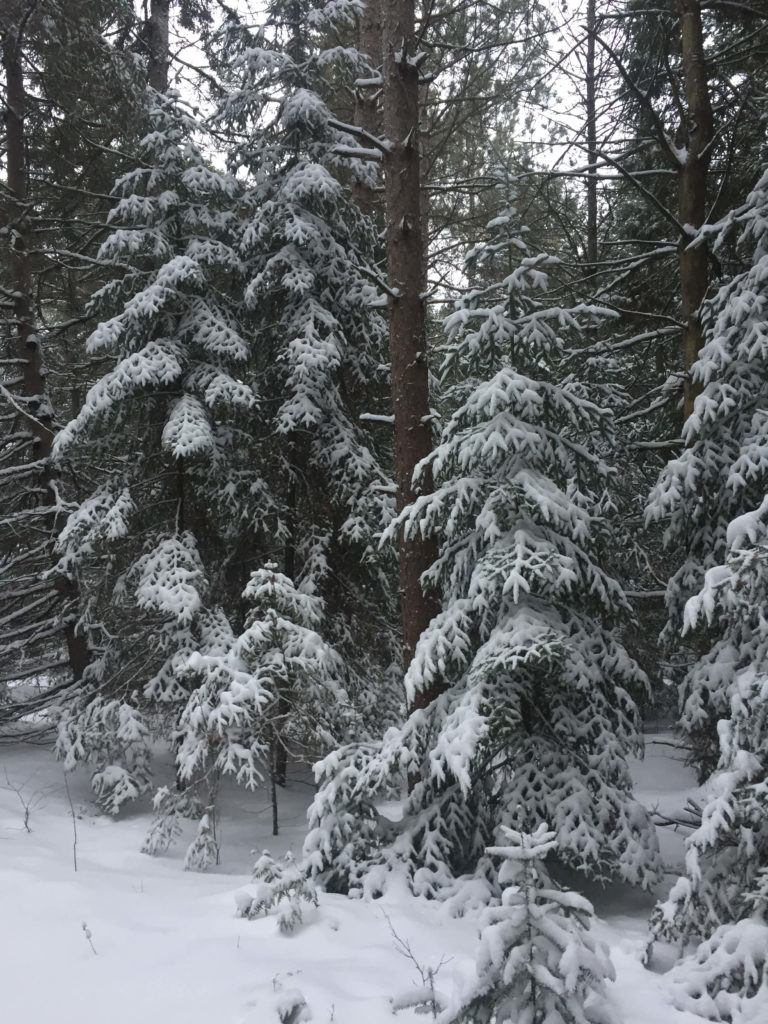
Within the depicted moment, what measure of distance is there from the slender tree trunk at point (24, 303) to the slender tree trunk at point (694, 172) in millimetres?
8032

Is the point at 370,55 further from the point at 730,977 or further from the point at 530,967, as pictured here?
the point at 530,967

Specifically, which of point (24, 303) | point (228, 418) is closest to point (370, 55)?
point (228, 418)

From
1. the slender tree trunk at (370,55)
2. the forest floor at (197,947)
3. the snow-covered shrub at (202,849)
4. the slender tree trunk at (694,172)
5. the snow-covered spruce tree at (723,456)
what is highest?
the slender tree trunk at (370,55)

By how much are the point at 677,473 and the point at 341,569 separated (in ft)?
16.5

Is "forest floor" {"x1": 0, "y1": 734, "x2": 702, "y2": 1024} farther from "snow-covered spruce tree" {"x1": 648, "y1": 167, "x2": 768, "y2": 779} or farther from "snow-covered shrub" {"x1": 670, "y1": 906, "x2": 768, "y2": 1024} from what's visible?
"snow-covered spruce tree" {"x1": 648, "y1": 167, "x2": 768, "y2": 779}

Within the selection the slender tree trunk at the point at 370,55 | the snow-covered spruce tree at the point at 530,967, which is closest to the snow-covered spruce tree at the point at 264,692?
the snow-covered spruce tree at the point at 530,967

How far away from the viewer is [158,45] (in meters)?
11.5

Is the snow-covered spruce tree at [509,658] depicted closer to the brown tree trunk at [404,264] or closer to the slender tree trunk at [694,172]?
the brown tree trunk at [404,264]

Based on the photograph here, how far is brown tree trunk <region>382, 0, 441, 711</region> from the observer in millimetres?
7691

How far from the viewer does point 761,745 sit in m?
4.64

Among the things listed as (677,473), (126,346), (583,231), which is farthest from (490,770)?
(583,231)

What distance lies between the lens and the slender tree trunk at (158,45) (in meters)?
11.4

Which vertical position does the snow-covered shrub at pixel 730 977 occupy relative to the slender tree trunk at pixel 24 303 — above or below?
below

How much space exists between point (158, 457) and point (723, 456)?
659 centimetres
